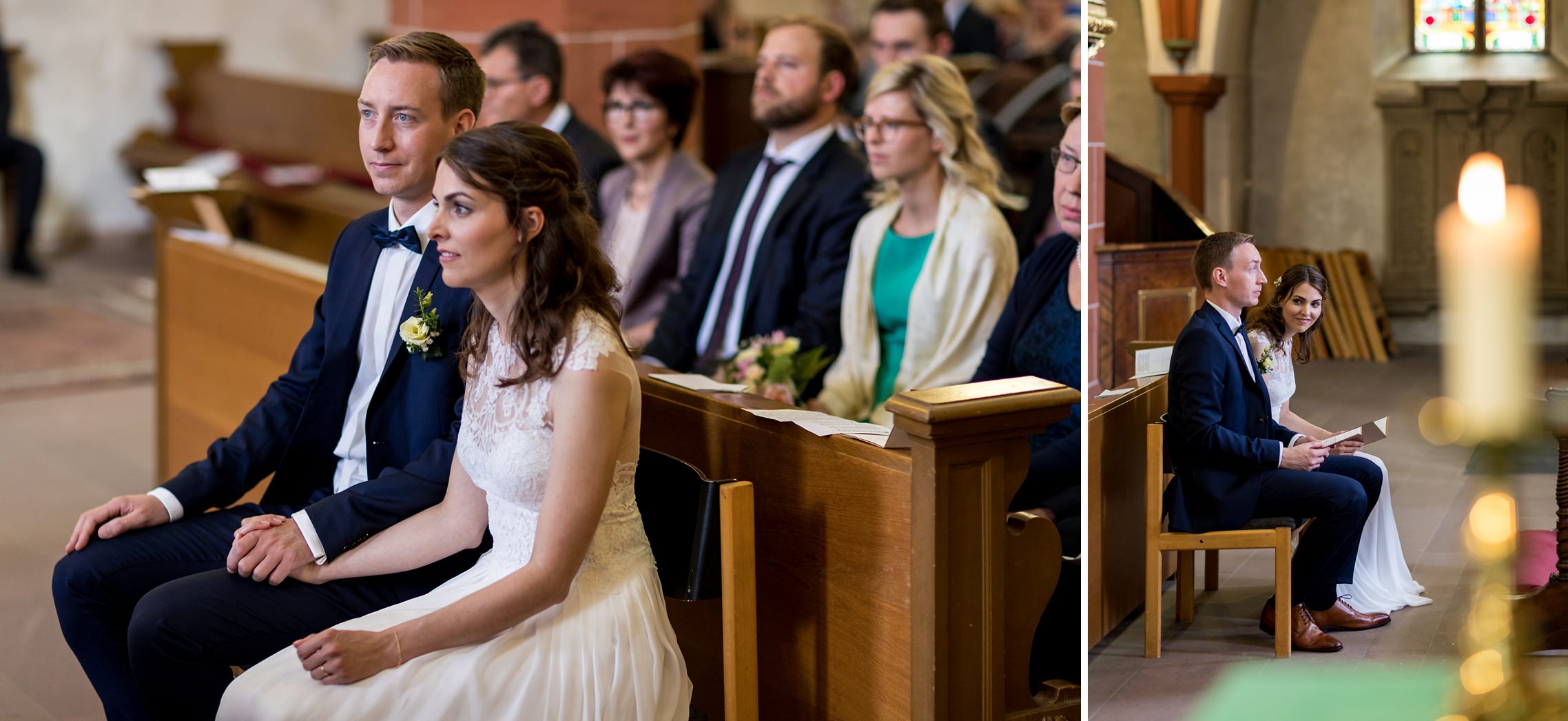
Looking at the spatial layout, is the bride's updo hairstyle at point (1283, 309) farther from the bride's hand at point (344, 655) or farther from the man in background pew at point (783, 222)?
the man in background pew at point (783, 222)

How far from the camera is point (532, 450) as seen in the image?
2100mm

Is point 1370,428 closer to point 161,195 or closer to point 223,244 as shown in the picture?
point 223,244

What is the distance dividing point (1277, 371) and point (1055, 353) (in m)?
1.41

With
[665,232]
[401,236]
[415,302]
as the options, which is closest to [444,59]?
[401,236]

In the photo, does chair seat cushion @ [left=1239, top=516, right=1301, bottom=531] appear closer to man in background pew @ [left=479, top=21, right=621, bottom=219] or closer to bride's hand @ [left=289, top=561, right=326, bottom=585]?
bride's hand @ [left=289, top=561, right=326, bottom=585]

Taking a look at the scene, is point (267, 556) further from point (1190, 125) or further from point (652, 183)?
point (652, 183)

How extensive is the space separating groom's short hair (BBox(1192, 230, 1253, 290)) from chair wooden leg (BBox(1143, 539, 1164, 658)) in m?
0.31

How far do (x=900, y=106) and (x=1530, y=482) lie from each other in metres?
2.18

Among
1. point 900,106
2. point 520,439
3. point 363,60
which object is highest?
point 363,60

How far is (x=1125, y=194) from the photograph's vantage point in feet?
5.66

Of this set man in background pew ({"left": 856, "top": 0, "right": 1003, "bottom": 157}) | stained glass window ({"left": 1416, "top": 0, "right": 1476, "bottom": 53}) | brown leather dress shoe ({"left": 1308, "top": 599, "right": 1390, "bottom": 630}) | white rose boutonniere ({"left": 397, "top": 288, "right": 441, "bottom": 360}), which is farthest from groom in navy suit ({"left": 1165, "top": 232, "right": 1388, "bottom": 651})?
man in background pew ({"left": 856, "top": 0, "right": 1003, "bottom": 157})

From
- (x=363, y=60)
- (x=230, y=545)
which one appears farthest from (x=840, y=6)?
(x=230, y=545)

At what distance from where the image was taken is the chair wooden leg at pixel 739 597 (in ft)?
7.29

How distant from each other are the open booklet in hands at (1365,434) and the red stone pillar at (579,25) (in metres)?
4.18
